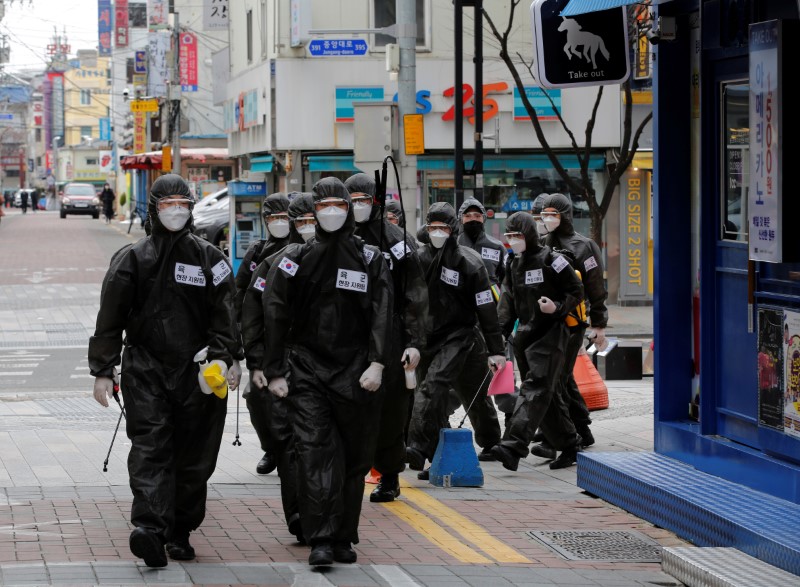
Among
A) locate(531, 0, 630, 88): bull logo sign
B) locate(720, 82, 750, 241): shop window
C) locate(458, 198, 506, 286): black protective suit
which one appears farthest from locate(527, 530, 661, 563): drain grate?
locate(458, 198, 506, 286): black protective suit

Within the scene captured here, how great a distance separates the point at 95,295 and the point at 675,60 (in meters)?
21.4

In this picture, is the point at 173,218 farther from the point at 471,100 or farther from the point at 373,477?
the point at 471,100

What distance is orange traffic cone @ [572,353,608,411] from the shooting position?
13.5 m

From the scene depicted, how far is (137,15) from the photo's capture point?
245 ft

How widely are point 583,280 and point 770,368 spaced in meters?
3.70

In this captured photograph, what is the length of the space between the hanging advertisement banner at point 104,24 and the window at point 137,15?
9.70 meters

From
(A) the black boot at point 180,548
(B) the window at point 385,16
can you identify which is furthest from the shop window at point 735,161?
(B) the window at point 385,16

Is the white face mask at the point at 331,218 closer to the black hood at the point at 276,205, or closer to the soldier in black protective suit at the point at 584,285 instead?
the black hood at the point at 276,205

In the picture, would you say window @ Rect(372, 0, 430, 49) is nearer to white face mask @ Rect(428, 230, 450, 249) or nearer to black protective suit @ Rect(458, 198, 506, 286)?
black protective suit @ Rect(458, 198, 506, 286)

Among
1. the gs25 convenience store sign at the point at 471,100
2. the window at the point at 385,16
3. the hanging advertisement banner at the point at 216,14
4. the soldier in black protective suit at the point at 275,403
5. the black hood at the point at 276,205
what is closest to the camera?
the soldier in black protective suit at the point at 275,403

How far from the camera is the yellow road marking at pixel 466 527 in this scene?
7.90m

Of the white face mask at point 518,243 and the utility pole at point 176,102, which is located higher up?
the utility pole at point 176,102

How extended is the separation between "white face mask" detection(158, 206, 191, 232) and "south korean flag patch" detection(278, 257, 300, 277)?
1.89 feet

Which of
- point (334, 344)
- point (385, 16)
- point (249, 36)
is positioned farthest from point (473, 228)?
point (249, 36)
